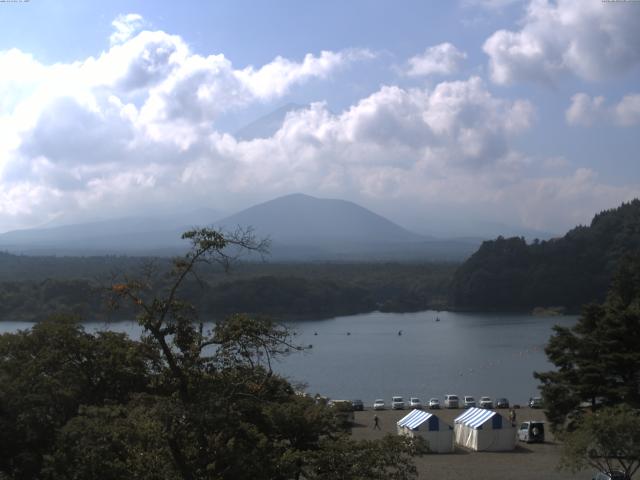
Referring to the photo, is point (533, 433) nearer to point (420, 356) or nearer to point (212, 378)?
point (212, 378)

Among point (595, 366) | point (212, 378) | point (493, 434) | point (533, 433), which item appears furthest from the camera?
point (533, 433)

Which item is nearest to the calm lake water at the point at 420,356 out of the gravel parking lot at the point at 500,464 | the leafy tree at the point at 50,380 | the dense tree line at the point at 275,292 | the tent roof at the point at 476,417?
the dense tree line at the point at 275,292

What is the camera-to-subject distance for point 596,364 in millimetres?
11047

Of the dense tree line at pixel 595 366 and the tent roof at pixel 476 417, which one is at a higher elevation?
the dense tree line at pixel 595 366

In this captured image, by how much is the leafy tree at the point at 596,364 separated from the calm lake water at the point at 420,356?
5044 mm

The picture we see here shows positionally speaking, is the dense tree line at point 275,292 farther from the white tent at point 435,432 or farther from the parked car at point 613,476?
the parked car at point 613,476

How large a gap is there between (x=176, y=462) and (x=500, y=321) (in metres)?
40.2

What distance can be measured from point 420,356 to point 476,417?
17574mm

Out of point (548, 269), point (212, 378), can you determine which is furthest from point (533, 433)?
point (548, 269)

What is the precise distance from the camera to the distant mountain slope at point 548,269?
47750 mm

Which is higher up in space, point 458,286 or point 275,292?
point 458,286

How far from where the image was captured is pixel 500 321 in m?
42.6

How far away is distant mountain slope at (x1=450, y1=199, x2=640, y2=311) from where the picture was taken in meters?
47.8

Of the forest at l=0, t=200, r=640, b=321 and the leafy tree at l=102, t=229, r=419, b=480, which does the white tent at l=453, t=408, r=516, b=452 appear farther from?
the forest at l=0, t=200, r=640, b=321
